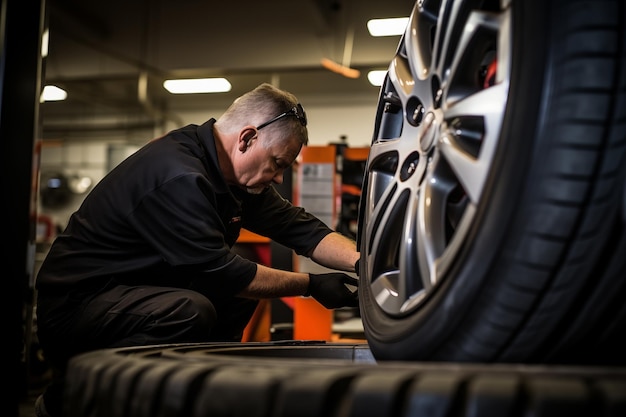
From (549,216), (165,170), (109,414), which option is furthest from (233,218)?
(549,216)

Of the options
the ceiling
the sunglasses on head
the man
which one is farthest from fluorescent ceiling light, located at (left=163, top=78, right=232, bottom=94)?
the man

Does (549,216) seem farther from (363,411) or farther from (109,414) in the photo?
(109,414)

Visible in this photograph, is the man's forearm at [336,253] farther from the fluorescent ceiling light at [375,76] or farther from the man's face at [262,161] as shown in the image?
the fluorescent ceiling light at [375,76]

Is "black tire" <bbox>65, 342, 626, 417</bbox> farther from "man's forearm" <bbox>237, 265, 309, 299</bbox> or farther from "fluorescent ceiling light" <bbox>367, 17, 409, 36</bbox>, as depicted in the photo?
"fluorescent ceiling light" <bbox>367, 17, 409, 36</bbox>

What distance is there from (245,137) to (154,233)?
459 millimetres

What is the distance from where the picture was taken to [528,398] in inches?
19.9

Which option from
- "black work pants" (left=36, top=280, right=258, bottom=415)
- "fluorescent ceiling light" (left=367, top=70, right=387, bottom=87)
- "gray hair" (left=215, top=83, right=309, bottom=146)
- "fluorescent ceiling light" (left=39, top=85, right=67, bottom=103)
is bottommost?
"black work pants" (left=36, top=280, right=258, bottom=415)

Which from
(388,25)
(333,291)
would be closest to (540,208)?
(333,291)

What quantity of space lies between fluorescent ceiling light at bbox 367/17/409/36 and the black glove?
551 centimetres

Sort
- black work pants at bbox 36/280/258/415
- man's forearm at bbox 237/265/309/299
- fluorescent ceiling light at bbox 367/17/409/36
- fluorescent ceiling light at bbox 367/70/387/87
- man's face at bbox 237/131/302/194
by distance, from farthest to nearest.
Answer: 1. fluorescent ceiling light at bbox 367/70/387/87
2. fluorescent ceiling light at bbox 367/17/409/36
3. man's face at bbox 237/131/302/194
4. man's forearm at bbox 237/265/309/299
5. black work pants at bbox 36/280/258/415

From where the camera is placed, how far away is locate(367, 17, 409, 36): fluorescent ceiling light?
22.5 ft

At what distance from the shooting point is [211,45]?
9055mm

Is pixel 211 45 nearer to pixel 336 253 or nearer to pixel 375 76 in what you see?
pixel 375 76

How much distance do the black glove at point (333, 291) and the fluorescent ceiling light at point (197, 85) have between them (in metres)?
7.43
